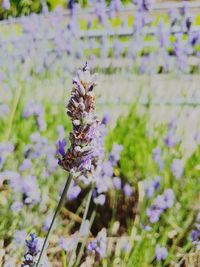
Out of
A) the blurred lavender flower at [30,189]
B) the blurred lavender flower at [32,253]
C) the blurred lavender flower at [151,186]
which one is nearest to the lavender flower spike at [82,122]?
the blurred lavender flower at [32,253]

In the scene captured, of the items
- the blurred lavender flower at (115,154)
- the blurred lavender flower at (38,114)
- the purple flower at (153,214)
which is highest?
the blurred lavender flower at (38,114)

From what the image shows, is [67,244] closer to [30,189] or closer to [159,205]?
[30,189]

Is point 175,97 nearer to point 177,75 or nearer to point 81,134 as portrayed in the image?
point 177,75

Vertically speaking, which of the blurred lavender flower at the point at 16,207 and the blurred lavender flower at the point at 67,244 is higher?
the blurred lavender flower at the point at 16,207

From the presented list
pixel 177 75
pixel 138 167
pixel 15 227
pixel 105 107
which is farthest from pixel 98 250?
pixel 177 75

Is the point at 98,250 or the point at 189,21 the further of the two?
the point at 189,21

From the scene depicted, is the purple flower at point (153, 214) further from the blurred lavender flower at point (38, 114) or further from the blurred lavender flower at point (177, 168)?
the blurred lavender flower at point (38, 114)

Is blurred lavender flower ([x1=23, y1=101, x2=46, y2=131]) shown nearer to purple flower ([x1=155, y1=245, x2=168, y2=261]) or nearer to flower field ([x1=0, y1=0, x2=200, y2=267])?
flower field ([x1=0, y1=0, x2=200, y2=267])
